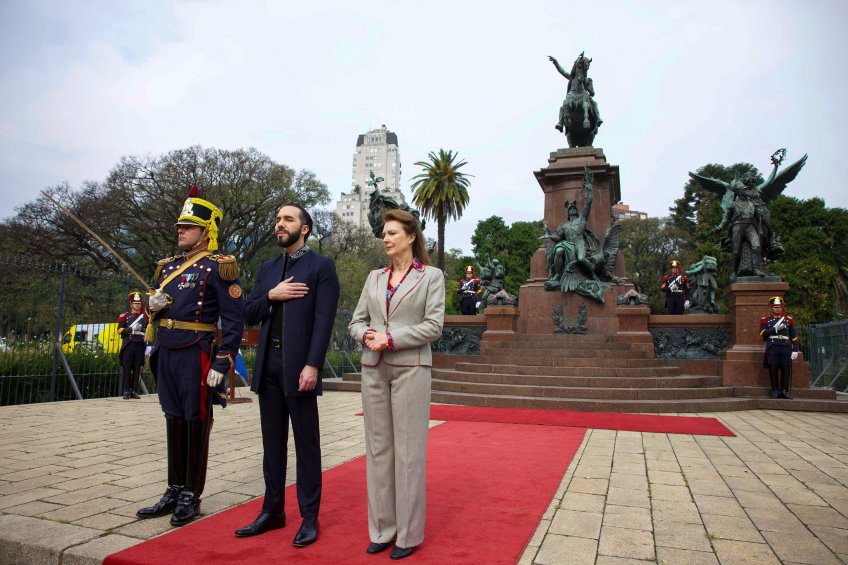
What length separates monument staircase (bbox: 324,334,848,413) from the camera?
1007 cm

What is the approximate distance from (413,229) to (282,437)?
1603 millimetres

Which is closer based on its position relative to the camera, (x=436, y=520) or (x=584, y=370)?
(x=436, y=520)

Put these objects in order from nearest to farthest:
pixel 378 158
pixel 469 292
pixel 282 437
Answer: pixel 282 437
pixel 469 292
pixel 378 158

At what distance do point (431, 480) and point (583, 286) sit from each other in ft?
33.4

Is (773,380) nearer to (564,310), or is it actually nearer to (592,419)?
(592,419)

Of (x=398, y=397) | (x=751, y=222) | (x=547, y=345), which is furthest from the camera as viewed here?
(x=547, y=345)

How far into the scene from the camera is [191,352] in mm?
3934

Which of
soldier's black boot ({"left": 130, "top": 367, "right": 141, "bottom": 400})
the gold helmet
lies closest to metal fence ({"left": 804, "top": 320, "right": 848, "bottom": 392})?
the gold helmet

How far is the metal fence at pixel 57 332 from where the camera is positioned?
10.4m

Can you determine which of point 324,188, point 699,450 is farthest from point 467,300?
point 324,188

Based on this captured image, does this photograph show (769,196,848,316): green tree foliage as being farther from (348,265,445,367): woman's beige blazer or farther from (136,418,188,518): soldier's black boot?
(136,418,188,518): soldier's black boot

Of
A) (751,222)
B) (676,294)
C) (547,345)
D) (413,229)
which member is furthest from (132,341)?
(676,294)

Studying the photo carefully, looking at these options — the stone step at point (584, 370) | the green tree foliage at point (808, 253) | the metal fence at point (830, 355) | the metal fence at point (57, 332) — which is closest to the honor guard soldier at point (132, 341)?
the metal fence at point (57, 332)

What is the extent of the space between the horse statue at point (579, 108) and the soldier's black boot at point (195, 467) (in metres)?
15.6
